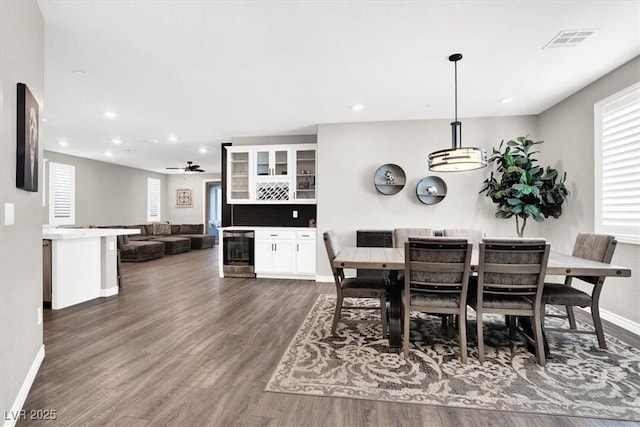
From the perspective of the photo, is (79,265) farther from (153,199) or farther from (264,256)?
(153,199)

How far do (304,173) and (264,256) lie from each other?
1691 mm

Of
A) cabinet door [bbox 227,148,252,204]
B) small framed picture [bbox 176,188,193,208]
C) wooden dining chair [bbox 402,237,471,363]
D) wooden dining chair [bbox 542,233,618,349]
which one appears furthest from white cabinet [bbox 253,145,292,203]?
small framed picture [bbox 176,188,193,208]

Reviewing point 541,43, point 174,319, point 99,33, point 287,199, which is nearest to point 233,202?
point 287,199

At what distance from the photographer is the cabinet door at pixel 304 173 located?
5.98 metres

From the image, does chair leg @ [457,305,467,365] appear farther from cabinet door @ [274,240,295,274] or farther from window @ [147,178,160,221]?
window @ [147,178,160,221]

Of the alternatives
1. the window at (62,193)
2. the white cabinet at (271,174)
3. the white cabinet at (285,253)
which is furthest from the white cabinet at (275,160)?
the window at (62,193)

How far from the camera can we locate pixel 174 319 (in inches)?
143

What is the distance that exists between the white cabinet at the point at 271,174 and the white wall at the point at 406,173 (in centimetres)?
54

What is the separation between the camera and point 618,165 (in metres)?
3.46

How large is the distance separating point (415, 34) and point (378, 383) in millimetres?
2750

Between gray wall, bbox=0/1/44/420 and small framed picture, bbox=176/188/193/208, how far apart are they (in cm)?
995

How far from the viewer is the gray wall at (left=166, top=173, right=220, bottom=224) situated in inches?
468

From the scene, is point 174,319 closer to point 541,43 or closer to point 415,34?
point 415,34

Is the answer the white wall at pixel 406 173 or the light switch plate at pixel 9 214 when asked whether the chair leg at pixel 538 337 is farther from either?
the light switch plate at pixel 9 214
